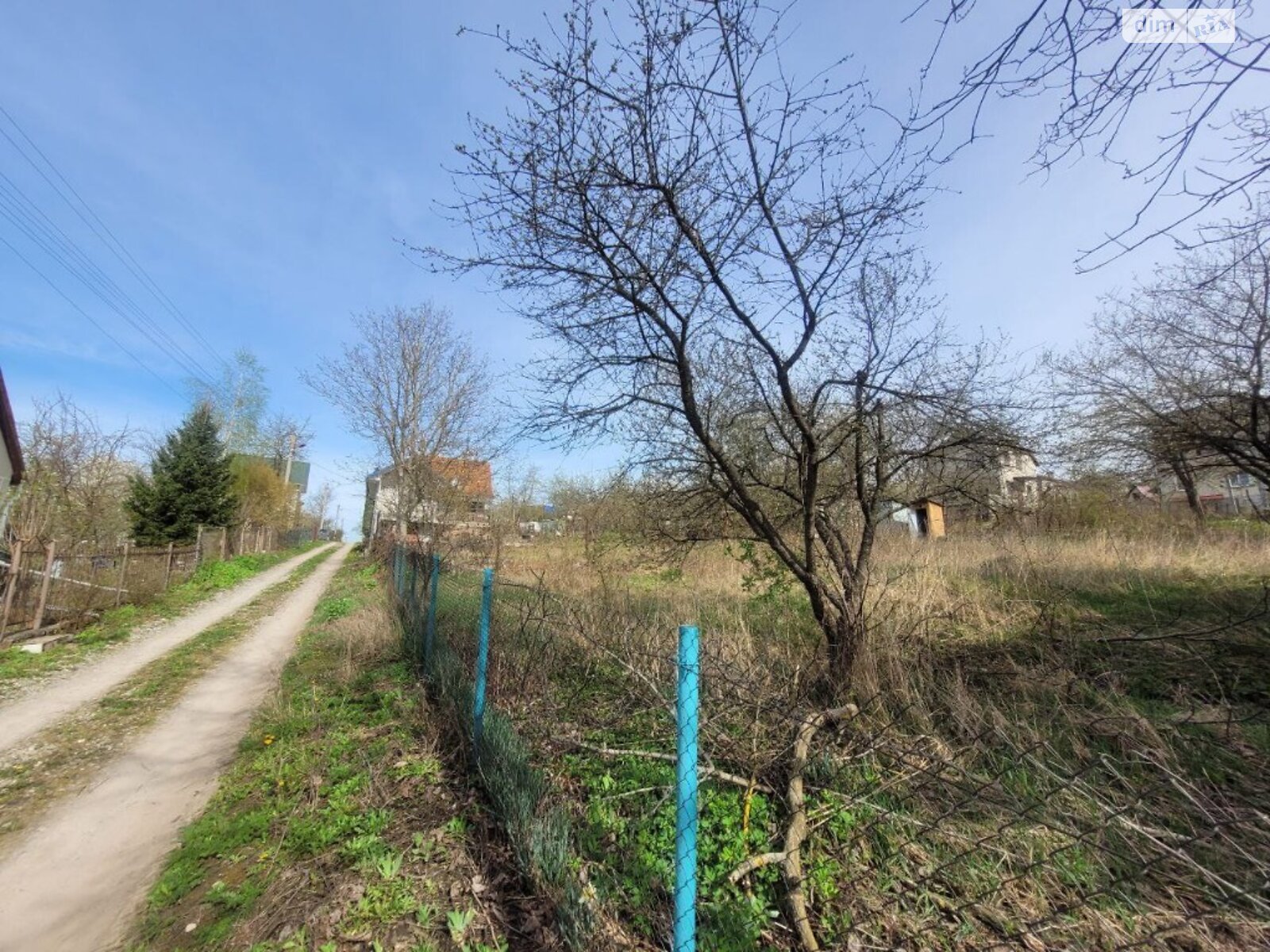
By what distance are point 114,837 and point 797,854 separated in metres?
4.24

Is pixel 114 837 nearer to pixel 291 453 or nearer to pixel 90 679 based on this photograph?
pixel 90 679

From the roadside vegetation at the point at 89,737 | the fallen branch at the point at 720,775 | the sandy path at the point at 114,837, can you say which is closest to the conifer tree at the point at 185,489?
the roadside vegetation at the point at 89,737

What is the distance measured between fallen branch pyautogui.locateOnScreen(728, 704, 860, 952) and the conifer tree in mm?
26461

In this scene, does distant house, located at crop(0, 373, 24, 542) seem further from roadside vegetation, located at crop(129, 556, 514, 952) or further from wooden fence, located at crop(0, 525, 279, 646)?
roadside vegetation, located at crop(129, 556, 514, 952)

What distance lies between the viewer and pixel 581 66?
4.03 m

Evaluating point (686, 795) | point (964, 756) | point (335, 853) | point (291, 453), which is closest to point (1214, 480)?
point (964, 756)

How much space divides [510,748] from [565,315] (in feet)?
12.3

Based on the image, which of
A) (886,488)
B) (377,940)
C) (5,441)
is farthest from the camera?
(5,441)

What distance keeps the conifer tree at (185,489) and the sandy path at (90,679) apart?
1317cm

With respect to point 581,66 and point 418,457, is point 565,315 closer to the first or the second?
point 581,66

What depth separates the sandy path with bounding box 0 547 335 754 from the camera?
5.64 m

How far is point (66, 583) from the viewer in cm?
1006

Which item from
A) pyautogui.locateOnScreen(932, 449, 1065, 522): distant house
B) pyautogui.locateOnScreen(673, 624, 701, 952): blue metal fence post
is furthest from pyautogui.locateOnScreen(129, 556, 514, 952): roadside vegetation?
pyautogui.locateOnScreen(932, 449, 1065, 522): distant house

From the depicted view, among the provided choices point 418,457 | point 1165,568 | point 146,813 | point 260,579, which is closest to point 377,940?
point 146,813
